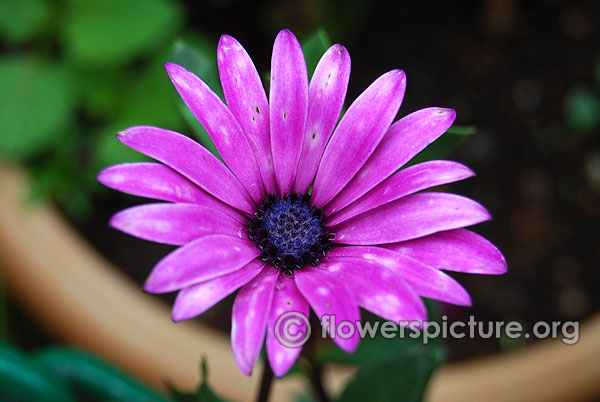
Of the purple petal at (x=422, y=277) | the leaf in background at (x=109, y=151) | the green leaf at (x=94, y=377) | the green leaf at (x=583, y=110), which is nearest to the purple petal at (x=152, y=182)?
the purple petal at (x=422, y=277)

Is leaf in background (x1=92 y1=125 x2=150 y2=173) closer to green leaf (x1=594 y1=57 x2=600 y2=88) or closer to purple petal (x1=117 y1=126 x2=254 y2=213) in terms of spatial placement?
purple petal (x1=117 y1=126 x2=254 y2=213)

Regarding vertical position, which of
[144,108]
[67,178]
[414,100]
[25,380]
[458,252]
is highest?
[414,100]

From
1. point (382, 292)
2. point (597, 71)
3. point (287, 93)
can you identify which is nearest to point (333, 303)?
point (382, 292)

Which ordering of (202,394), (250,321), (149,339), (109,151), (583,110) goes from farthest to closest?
(583,110) < (109,151) < (149,339) < (202,394) < (250,321)

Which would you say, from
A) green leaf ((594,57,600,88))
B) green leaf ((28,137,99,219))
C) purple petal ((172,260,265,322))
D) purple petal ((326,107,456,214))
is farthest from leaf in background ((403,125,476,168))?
green leaf ((594,57,600,88))

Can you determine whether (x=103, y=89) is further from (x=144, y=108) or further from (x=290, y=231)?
(x=290, y=231)

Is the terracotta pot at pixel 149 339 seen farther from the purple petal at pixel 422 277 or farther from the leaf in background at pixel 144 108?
the purple petal at pixel 422 277

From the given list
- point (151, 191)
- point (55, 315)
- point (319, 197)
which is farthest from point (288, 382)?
point (151, 191)
